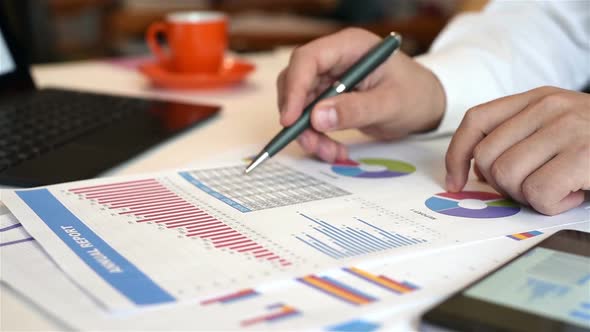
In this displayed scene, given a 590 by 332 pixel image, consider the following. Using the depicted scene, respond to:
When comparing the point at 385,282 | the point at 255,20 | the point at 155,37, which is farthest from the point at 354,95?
the point at 255,20

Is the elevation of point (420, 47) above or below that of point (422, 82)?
below

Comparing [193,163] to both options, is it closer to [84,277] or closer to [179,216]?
[179,216]

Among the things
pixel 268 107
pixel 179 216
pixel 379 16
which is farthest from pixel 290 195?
pixel 379 16

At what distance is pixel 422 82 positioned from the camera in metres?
0.70

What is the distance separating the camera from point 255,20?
3.41 meters

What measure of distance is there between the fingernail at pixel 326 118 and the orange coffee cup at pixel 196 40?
500 millimetres

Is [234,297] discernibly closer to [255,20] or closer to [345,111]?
[345,111]

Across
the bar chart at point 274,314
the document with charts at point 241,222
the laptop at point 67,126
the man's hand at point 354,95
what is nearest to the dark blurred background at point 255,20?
the laptop at point 67,126

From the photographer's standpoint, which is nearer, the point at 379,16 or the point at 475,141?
the point at 475,141

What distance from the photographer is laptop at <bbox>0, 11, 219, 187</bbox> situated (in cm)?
59

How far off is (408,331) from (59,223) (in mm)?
248

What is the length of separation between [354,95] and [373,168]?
70mm

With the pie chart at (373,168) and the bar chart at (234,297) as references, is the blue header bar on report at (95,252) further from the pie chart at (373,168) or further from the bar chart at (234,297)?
the pie chart at (373,168)

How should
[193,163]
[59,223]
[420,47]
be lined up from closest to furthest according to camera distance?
[59,223]
[193,163]
[420,47]
